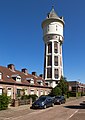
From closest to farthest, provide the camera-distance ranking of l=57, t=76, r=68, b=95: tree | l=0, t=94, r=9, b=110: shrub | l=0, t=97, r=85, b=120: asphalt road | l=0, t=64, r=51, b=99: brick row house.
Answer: l=0, t=97, r=85, b=120: asphalt road, l=0, t=94, r=9, b=110: shrub, l=0, t=64, r=51, b=99: brick row house, l=57, t=76, r=68, b=95: tree

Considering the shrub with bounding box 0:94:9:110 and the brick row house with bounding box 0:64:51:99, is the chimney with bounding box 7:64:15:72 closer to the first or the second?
the brick row house with bounding box 0:64:51:99

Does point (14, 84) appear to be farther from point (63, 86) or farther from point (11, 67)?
point (63, 86)

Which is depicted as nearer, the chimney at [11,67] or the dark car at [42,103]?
the dark car at [42,103]

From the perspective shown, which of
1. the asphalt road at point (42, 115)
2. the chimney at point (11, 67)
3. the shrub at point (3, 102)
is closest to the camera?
the asphalt road at point (42, 115)

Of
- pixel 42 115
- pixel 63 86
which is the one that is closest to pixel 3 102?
pixel 42 115

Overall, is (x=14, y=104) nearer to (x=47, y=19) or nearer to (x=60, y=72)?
(x=60, y=72)

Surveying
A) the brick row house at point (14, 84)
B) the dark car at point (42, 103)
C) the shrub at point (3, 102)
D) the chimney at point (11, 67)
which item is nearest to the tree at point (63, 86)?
the brick row house at point (14, 84)

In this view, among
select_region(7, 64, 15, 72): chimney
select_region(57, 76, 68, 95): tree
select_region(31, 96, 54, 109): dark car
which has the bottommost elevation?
select_region(31, 96, 54, 109): dark car

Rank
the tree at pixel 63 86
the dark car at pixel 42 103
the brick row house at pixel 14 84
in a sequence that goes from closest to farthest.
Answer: the dark car at pixel 42 103 → the brick row house at pixel 14 84 → the tree at pixel 63 86

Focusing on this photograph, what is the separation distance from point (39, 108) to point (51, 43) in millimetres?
Answer: 44718

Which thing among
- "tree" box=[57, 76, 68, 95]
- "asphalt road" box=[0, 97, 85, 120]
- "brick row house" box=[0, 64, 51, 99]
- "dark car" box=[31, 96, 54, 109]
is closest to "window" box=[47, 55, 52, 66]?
"tree" box=[57, 76, 68, 95]

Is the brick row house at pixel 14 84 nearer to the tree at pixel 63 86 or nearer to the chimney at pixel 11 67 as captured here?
the chimney at pixel 11 67

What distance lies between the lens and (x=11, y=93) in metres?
39.1

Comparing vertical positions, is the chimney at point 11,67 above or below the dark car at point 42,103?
above
